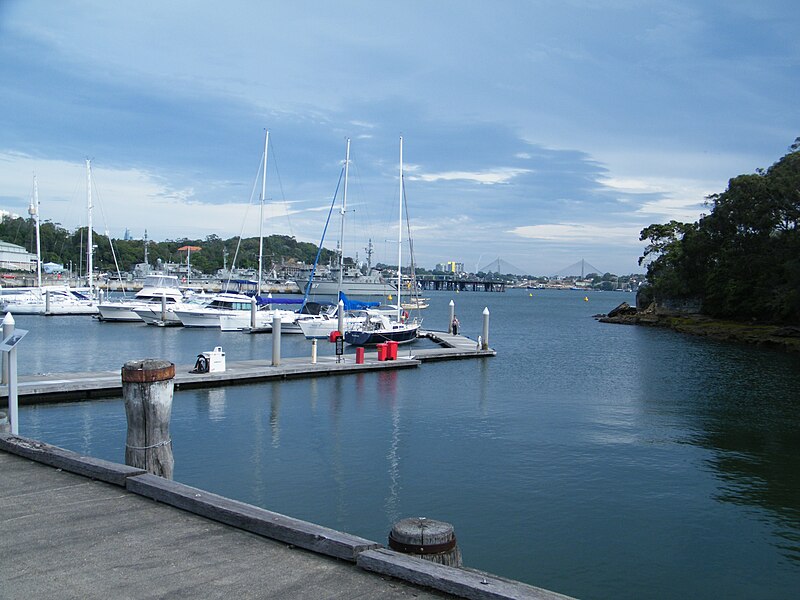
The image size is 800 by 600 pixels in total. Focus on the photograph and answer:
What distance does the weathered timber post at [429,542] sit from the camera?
5996 mm

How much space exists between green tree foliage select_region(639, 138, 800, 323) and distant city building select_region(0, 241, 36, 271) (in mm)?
153123

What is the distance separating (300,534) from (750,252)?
246 ft

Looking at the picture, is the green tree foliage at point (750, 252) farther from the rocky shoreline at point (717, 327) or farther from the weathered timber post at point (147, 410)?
the weathered timber post at point (147, 410)

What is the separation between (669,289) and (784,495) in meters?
77.6

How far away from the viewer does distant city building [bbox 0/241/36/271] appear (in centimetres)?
17325

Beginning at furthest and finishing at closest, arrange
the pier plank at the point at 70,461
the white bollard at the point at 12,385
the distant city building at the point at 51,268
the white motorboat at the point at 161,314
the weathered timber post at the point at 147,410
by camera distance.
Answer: the distant city building at the point at 51,268 < the white motorboat at the point at 161,314 < the white bollard at the point at 12,385 < the weathered timber post at the point at 147,410 < the pier plank at the point at 70,461

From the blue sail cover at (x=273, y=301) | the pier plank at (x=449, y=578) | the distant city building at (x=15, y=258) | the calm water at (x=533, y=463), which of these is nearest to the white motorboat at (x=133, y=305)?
the blue sail cover at (x=273, y=301)

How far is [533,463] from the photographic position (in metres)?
17.2

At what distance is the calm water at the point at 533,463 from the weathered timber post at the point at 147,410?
170 inches

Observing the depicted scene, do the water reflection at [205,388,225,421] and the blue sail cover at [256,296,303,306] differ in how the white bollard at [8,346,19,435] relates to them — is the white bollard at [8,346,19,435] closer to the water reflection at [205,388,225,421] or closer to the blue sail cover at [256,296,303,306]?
the water reflection at [205,388,225,421]

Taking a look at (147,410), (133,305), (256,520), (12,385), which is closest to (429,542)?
(256,520)

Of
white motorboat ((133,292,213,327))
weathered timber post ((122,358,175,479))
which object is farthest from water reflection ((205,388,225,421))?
white motorboat ((133,292,213,327))

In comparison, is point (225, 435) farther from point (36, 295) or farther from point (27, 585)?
point (36, 295)

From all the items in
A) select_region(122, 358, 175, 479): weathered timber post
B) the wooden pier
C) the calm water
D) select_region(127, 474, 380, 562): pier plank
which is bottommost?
the calm water
